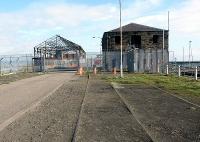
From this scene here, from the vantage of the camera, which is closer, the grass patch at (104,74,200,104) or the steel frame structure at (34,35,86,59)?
the grass patch at (104,74,200,104)

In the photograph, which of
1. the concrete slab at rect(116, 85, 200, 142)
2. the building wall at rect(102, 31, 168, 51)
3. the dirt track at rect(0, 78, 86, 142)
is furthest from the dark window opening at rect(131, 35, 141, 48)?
the dirt track at rect(0, 78, 86, 142)

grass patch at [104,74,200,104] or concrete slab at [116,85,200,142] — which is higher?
concrete slab at [116,85,200,142]

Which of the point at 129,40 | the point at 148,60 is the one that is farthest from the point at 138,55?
the point at 129,40

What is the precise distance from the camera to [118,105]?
19.2m

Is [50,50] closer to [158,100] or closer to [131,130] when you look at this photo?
[158,100]

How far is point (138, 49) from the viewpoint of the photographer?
60.0 metres

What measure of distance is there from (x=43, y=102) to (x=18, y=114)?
4729 mm

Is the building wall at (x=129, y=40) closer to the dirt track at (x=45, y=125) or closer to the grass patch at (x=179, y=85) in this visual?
the grass patch at (x=179, y=85)

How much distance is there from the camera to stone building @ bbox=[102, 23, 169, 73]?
59.7 m

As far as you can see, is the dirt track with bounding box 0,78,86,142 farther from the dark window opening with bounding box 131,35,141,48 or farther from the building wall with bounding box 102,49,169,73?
the dark window opening with bounding box 131,35,141,48

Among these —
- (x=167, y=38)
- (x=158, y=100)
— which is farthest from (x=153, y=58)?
(x=158, y=100)

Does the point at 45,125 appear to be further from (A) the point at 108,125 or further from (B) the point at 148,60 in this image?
(B) the point at 148,60

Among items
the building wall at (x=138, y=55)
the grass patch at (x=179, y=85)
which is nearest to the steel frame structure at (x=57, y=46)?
the building wall at (x=138, y=55)

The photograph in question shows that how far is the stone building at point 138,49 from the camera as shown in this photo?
59.7 m
